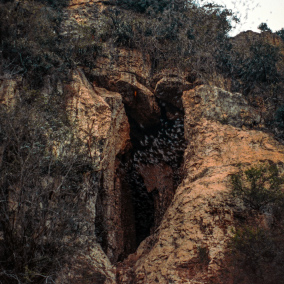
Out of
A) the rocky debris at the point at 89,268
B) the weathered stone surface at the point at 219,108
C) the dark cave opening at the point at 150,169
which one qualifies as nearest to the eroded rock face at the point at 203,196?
the weathered stone surface at the point at 219,108

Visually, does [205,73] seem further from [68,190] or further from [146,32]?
[68,190]

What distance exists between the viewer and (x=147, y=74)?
417 inches

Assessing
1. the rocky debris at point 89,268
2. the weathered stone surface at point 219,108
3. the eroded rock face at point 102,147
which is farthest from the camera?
the weathered stone surface at point 219,108

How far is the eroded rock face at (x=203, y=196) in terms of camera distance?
21.2 feet

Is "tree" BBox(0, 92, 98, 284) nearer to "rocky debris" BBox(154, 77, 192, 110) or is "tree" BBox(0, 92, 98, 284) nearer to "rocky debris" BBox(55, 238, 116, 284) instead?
"rocky debris" BBox(55, 238, 116, 284)

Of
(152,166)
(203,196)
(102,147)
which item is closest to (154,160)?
(152,166)

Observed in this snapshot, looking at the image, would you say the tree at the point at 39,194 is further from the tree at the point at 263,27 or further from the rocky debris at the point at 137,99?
the tree at the point at 263,27

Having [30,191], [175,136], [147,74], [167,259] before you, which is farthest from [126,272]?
[147,74]

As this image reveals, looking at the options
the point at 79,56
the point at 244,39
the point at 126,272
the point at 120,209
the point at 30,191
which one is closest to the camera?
the point at 30,191

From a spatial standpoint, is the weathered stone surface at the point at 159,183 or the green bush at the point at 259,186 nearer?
the green bush at the point at 259,186

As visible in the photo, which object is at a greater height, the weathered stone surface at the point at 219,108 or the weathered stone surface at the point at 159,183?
the weathered stone surface at the point at 219,108

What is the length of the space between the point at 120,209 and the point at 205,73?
15.9ft

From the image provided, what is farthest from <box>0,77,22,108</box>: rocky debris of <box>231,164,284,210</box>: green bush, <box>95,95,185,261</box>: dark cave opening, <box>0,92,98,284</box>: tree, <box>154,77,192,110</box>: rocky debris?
<box>231,164,284,210</box>: green bush

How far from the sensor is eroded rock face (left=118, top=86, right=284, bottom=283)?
648cm
